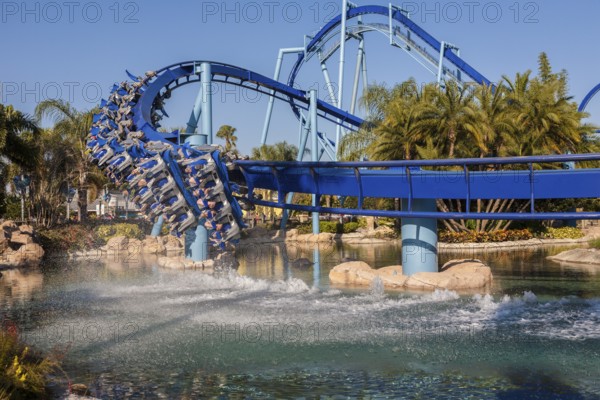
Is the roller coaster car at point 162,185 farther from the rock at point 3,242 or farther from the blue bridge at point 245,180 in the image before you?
the rock at point 3,242

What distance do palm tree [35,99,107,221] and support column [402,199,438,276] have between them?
24.9 m

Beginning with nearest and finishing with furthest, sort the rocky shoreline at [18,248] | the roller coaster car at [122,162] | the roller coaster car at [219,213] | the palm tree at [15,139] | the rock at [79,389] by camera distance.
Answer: the rock at [79,389]
the roller coaster car at [219,213]
the roller coaster car at [122,162]
the rocky shoreline at [18,248]
the palm tree at [15,139]

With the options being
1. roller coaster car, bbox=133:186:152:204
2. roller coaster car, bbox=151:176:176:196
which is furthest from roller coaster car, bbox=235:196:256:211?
roller coaster car, bbox=133:186:152:204

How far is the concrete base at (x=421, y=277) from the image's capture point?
63.7ft

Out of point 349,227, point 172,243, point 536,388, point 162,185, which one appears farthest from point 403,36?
point 536,388

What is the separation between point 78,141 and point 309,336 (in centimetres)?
3051

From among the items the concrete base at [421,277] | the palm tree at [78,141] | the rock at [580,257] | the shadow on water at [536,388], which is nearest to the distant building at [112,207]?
the palm tree at [78,141]

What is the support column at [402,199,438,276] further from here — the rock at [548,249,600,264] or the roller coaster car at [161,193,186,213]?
the rock at [548,249,600,264]

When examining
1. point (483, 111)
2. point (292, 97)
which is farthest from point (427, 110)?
point (292, 97)

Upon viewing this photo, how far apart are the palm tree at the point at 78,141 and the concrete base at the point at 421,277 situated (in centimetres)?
2295

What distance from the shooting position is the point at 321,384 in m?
10.3

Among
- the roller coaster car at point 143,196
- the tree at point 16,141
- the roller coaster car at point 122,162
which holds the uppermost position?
the tree at point 16,141

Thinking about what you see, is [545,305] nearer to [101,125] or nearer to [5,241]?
[101,125]

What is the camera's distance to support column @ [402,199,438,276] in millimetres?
20203
